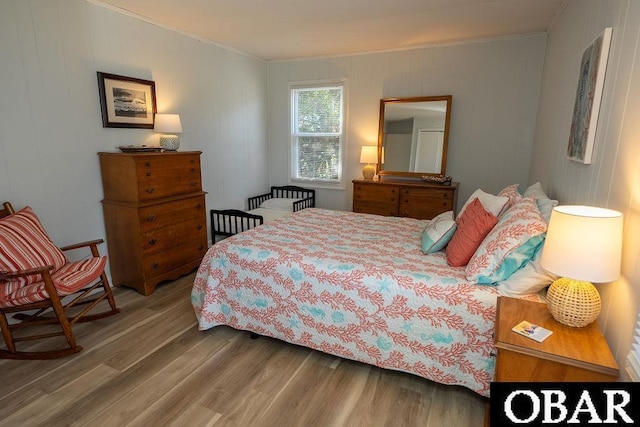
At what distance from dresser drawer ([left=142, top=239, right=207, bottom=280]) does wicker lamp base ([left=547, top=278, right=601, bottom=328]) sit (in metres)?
3.04

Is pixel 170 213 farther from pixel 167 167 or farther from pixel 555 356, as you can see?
pixel 555 356

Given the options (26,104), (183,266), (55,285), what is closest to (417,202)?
(183,266)

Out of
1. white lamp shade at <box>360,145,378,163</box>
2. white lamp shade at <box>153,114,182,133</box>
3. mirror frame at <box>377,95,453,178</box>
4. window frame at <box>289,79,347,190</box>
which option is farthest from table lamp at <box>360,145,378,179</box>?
white lamp shade at <box>153,114,182,133</box>

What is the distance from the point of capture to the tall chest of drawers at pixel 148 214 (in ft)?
9.68

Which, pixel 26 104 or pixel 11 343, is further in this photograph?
pixel 26 104

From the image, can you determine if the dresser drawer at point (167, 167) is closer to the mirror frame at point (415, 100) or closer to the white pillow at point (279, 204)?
the white pillow at point (279, 204)

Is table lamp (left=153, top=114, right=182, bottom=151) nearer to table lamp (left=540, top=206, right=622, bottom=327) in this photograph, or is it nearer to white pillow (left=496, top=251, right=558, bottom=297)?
white pillow (left=496, top=251, right=558, bottom=297)

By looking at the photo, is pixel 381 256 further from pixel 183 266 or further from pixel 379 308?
pixel 183 266

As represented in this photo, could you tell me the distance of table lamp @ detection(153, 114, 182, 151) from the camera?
11.0 feet

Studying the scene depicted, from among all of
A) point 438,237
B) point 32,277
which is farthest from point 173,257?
point 438,237

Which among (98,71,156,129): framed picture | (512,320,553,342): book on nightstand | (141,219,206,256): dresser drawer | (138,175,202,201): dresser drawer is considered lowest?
(141,219,206,256): dresser drawer

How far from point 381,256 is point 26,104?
283cm

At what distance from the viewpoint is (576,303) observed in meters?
1.36

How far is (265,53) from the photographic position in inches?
179
